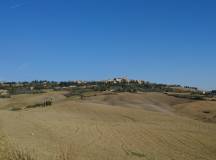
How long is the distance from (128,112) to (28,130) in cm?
2264

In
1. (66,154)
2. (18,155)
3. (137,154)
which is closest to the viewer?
(18,155)

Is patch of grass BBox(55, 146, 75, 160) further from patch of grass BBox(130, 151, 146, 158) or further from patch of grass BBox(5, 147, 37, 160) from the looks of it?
patch of grass BBox(130, 151, 146, 158)

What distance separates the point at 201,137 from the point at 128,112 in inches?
843

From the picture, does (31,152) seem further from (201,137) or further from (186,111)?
(186,111)

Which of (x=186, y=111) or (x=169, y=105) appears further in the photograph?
(x=169, y=105)

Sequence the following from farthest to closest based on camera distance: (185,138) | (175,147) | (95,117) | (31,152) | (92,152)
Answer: (95,117) < (185,138) < (175,147) < (92,152) < (31,152)

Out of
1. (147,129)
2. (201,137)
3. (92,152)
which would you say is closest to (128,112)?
(147,129)

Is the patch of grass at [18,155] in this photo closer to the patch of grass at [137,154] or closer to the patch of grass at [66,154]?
the patch of grass at [66,154]

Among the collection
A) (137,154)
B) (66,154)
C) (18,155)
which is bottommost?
(137,154)

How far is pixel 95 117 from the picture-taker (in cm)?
4306

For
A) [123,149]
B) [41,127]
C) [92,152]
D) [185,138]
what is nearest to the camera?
[92,152]

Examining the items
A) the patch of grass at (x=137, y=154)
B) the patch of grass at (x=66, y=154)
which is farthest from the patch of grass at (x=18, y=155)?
the patch of grass at (x=137, y=154)

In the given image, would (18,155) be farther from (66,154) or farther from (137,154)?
(137,154)

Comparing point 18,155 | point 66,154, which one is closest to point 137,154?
point 66,154
